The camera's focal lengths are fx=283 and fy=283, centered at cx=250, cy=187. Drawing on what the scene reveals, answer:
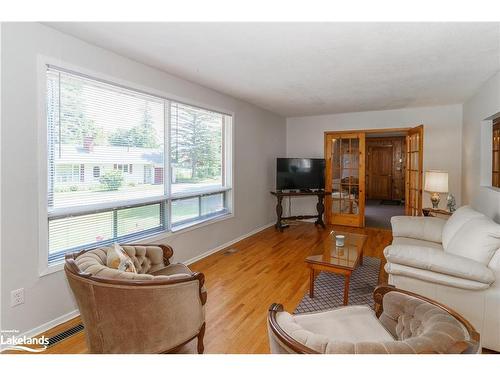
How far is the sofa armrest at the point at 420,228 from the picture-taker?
3344 millimetres

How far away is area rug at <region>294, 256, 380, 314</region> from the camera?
2.79 meters

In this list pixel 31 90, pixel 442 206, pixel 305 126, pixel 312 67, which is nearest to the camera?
pixel 31 90

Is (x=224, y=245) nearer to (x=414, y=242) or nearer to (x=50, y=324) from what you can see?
(x=50, y=324)

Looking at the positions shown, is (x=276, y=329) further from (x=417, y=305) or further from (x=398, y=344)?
(x=417, y=305)

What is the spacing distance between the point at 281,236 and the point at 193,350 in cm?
349

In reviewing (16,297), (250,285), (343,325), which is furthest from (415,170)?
(16,297)

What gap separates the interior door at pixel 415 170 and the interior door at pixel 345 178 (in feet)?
2.92

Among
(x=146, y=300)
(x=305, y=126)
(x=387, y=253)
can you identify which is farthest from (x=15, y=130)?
(x=305, y=126)

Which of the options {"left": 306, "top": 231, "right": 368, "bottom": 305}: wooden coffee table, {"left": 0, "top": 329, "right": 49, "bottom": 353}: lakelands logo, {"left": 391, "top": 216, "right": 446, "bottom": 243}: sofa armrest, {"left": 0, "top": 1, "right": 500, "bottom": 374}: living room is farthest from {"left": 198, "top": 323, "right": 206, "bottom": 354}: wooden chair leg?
{"left": 391, "top": 216, "right": 446, "bottom": 243}: sofa armrest

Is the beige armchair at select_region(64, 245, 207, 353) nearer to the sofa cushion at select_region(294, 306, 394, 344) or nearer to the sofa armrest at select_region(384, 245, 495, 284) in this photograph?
the sofa cushion at select_region(294, 306, 394, 344)

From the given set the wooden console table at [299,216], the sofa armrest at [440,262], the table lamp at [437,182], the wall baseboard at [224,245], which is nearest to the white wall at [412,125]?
the wooden console table at [299,216]

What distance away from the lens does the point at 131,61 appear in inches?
120

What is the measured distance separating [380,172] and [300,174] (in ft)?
18.6

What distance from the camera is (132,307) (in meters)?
1.65
